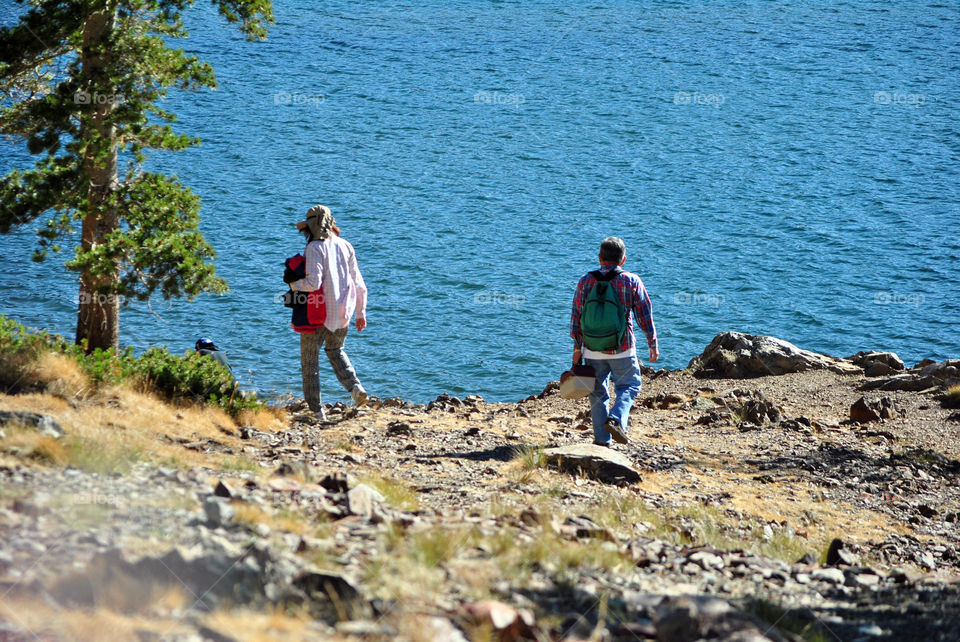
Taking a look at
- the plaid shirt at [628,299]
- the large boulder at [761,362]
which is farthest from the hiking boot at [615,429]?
the large boulder at [761,362]

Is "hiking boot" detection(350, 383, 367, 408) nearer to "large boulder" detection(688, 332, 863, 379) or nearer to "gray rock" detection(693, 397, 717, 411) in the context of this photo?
"gray rock" detection(693, 397, 717, 411)

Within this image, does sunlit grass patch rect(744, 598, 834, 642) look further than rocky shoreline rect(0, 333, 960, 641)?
Yes

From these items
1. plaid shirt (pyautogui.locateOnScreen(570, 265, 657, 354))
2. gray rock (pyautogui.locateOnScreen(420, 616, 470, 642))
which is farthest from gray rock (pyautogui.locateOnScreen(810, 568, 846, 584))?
gray rock (pyautogui.locateOnScreen(420, 616, 470, 642))

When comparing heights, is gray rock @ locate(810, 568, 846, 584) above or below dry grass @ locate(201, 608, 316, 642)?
below

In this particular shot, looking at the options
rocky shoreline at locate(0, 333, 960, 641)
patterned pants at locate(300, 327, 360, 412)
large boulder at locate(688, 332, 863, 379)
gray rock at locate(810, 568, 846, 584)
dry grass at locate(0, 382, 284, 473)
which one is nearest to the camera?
rocky shoreline at locate(0, 333, 960, 641)

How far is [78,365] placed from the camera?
921 cm

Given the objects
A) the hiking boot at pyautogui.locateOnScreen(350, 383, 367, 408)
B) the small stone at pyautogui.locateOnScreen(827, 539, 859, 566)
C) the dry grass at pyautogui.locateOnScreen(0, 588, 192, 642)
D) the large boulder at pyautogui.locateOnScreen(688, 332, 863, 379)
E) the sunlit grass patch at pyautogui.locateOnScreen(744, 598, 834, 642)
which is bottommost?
the large boulder at pyautogui.locateOnScreen(688, 332, 863, 379)

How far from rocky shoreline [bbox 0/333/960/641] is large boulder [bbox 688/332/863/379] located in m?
4.29

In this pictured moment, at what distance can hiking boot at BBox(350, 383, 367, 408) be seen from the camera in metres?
10.5

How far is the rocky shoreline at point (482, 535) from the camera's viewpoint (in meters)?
4.54

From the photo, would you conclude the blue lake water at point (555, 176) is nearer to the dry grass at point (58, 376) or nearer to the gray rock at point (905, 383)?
the gray rock at point (905, 383)

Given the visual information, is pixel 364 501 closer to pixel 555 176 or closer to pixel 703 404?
pixel 703 404

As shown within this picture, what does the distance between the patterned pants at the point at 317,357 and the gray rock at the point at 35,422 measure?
3294 millimetres

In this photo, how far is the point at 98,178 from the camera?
1095 centimetres
